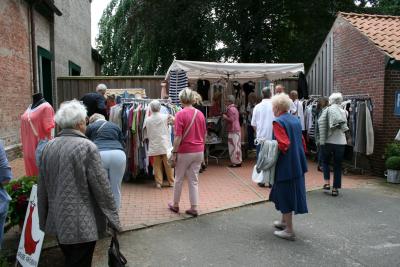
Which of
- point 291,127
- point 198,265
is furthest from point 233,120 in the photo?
point 198,265

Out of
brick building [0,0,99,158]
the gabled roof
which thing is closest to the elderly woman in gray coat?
brick building [0,0,99,158]

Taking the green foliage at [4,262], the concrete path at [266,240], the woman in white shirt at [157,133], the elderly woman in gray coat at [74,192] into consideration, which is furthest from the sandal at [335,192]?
the green foliage at [4,262]

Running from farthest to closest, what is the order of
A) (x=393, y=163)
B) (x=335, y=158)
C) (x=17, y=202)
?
(x=393, y=163) < (x=335, y=158) < (x=17, y=202)

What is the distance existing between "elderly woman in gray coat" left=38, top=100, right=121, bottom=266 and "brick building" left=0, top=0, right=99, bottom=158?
23.2 feet

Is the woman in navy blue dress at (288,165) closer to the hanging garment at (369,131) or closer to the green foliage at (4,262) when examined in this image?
the green foliage at (4,262)

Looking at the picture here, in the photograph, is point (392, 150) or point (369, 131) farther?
point (369, 131)

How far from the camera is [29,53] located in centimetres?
1162

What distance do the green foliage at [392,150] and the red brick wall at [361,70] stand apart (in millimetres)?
271

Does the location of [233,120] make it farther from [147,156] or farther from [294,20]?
[294,20]

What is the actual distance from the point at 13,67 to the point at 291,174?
7951 millimetres

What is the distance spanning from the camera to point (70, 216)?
321cm

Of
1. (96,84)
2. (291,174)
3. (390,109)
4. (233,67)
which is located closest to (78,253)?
(291,174)

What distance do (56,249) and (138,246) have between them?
3.09 feet

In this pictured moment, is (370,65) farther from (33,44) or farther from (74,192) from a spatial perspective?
(33,44)
